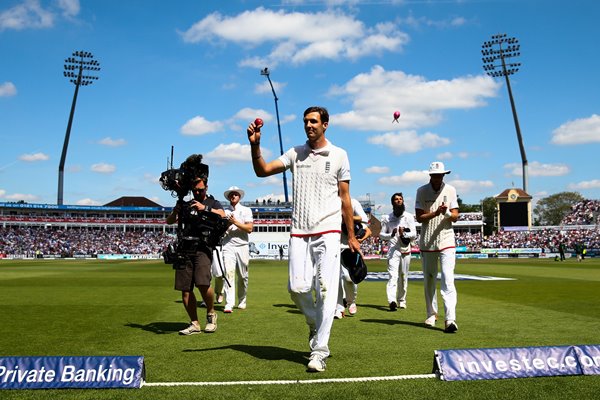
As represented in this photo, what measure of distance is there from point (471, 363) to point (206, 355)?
9.28 feet

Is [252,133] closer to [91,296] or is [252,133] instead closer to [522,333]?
[522,333]

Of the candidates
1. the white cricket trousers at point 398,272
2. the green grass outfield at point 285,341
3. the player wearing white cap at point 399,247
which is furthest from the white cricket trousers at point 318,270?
the white cricket trousers at point 398,272

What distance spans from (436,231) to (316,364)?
389 cm

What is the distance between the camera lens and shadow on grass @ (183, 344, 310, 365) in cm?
567

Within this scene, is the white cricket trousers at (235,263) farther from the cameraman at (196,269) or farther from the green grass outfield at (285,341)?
the cameraman at (196,269)

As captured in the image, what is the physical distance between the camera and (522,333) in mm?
7270

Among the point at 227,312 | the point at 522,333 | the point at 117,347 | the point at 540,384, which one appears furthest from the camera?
the point at 227,312

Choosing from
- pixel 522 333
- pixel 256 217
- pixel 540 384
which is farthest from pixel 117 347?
pixel 256 217

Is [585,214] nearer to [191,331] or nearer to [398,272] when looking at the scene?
[398,272]

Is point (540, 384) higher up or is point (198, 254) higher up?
point (198, 254)

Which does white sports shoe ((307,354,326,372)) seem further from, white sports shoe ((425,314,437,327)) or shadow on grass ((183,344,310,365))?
white sports shoe ((425,314,437,327))

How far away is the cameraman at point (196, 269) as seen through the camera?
7359mm

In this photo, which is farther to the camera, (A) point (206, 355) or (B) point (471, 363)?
(A) point (206, 355)

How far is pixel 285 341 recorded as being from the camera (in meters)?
6.88
